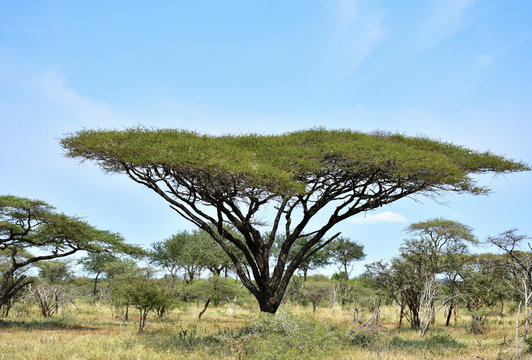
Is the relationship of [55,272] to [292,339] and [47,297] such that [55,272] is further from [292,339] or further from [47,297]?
[292,339]

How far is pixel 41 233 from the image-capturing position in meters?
23.1

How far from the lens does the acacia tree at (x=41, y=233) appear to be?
20781 millimetres

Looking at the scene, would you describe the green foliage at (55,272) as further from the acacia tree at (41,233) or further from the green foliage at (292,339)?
the green foliage at (292,339)

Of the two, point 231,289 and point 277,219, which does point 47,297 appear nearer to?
point 231,289

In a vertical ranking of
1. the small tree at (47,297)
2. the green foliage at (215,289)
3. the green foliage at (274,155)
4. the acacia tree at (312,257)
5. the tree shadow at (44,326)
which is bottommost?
the tree shadow at (44,326)

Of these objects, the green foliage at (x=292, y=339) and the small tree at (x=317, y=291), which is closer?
the green foliage at (x=292, y=339)

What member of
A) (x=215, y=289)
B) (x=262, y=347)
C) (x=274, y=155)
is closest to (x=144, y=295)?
(x=274, y=155)

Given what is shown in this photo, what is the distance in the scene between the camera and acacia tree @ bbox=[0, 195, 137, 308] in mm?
20781

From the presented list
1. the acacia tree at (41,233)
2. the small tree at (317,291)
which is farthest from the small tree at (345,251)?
the acacia tree at (41,233)

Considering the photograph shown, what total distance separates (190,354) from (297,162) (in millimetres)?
6253

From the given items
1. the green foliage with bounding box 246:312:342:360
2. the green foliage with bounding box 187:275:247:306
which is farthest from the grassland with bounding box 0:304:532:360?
the green foliage with bounding box 187:275:247:306

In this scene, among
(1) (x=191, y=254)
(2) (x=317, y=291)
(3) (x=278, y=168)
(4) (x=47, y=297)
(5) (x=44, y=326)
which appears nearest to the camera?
(3) (x=278, y=168)

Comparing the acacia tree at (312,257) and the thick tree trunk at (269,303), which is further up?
the acacia tree at (312,257)

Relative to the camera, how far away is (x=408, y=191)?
1605 centimetres
